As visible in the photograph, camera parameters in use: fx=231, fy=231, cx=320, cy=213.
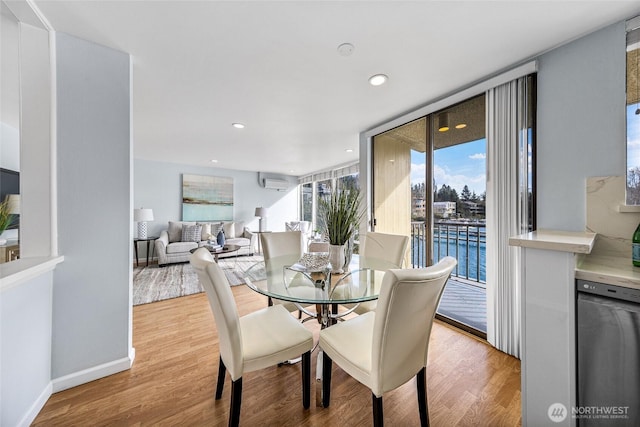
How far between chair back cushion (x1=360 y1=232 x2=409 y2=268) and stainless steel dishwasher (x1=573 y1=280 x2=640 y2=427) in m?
1.12

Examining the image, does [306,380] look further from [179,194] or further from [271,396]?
[179,194]

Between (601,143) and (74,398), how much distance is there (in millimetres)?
3696

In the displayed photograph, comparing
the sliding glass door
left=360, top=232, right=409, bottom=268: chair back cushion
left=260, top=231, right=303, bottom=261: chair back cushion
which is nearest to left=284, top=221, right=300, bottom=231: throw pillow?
the sliding glass door

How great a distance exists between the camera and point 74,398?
1.45 metres

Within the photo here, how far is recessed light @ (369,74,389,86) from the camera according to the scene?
1968 millimetres

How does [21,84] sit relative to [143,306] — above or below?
above

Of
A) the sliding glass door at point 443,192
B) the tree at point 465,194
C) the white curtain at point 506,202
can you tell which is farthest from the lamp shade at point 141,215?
the white curtain at point 506,202

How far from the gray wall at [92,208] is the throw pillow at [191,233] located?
3.77 meters

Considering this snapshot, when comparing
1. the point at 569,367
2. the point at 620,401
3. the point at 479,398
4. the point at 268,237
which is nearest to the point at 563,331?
the point at 569,367

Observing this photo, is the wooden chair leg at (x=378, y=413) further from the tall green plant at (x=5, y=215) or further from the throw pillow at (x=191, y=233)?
the throw pillow at (x=191, y=233)

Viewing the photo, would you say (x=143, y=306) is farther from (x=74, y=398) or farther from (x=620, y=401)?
(x=620, y=401)

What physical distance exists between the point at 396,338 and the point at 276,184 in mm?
6365

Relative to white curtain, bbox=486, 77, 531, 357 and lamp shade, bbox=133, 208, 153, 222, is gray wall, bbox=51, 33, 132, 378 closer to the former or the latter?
white curtain, bbox=486, 77, 531, 357

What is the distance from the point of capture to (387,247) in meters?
2.21
